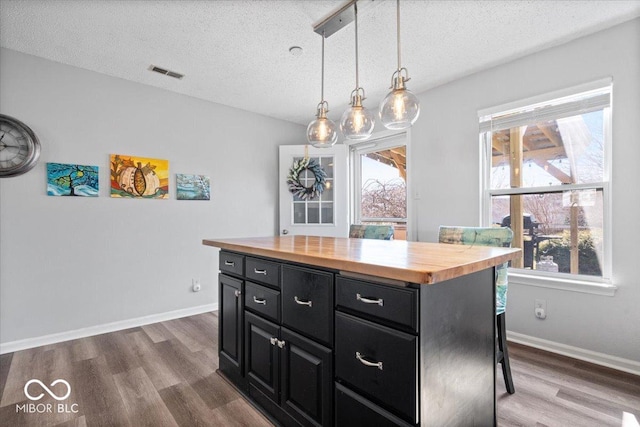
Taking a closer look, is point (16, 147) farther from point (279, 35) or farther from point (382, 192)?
point (382, 192)

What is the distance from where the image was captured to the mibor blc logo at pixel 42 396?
5.93 ft

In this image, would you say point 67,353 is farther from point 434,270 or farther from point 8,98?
point 434,270

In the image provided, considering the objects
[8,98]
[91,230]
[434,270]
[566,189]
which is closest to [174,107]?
[8,98]

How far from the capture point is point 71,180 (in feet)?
9.37

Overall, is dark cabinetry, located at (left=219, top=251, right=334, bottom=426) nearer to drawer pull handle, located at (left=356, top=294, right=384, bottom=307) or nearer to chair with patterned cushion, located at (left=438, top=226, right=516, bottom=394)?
drawer pull handle, located at (left=356, top=294, right=384, bottom=307)

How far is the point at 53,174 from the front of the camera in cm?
277

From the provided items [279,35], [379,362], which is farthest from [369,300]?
[279,35]

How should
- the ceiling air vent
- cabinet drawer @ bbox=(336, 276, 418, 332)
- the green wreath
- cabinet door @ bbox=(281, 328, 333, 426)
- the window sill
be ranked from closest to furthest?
cabinet drawer @ bbox=(336, 276, 418, 332) < cabinet door @ bbox=(281, 328, 333, 426) < the window sill < the ceiling air vent < the green wreath

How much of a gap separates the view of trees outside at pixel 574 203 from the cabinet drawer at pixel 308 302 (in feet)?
7.79

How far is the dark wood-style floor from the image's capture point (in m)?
1.72

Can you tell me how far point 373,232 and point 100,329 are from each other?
279cm

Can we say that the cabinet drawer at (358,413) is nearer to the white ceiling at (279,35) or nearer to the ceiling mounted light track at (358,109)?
the ceiling mounted light track at (358,109)

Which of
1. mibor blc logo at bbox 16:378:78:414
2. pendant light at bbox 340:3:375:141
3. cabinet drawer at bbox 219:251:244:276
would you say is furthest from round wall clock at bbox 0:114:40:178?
pendant light at bbox 340:3:375:141

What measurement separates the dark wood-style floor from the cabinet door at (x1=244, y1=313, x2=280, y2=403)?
192 mm
